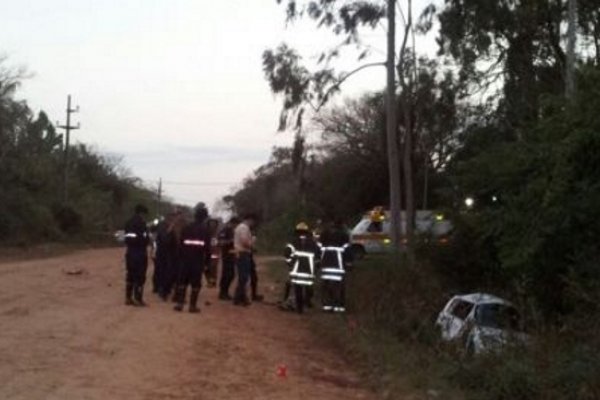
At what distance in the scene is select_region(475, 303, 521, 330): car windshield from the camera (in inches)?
554

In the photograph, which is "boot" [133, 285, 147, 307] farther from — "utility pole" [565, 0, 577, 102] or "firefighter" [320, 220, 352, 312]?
"utility pole" [565, 0, 577, 102]

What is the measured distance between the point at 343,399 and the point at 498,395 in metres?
1.70

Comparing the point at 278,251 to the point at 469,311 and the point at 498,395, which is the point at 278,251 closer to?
the point at 469,311

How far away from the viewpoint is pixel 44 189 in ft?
218

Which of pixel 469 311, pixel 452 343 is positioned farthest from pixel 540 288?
pixel 452 343

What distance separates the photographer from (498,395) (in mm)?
10867

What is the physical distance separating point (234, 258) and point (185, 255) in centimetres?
314

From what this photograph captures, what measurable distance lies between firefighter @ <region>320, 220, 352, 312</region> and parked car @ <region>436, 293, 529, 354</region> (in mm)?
2545

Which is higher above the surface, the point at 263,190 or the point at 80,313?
the point at 263,190

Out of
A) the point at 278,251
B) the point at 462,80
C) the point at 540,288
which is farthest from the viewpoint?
the point at 278,251

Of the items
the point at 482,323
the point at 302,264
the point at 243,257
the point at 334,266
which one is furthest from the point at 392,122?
the point at 482,323

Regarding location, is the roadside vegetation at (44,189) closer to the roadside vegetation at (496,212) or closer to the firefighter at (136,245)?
the roadside vegetation at (496,212)

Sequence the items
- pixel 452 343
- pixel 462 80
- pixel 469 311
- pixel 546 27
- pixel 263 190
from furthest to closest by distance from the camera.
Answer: pixel 263 190 < pixel 462 80 < pixel 546 27 < pixel 469 311 < pixel 452 343

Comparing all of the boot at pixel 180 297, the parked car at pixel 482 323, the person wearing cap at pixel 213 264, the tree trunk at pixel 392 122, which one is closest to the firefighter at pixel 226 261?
the person wearing cap at pixel 213 264
